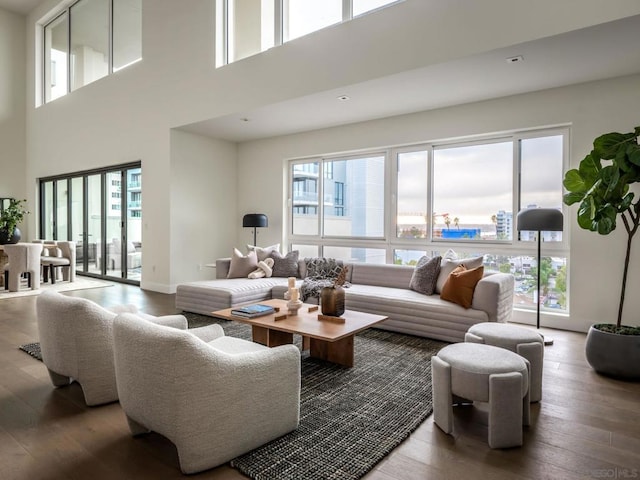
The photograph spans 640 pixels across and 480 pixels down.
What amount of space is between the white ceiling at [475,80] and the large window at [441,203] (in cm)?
67

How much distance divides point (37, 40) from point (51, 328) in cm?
1072

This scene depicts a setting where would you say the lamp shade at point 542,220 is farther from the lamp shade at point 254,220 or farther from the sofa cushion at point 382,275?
the lamp shade at point 254,220

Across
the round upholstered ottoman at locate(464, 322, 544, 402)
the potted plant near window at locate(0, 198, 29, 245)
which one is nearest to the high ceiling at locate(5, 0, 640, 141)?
the round upholstered ottoman at locate(464, 322, 544, 402)

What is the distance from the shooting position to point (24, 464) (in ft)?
6.40

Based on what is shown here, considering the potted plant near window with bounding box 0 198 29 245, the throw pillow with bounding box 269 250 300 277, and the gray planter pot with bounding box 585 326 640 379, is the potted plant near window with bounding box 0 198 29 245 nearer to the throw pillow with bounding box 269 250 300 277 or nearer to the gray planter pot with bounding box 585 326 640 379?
the throw pillow with bounding box 269 250 300 277

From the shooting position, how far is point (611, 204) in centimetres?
326

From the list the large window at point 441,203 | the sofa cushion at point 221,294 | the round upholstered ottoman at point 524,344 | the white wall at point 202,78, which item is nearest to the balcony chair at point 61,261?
the white wall at point 202,78

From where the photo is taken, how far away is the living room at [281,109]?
152 inches

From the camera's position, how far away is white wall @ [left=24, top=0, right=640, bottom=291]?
367 cm

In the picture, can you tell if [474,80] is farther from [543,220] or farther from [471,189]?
[543,220]

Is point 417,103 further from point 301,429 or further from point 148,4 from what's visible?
point 148,4

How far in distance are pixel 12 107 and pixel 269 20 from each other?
8510 millimetres

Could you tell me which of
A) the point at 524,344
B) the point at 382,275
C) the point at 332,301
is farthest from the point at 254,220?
the point at 524,344

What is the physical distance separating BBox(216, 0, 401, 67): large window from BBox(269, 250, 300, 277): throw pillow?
2968mm
